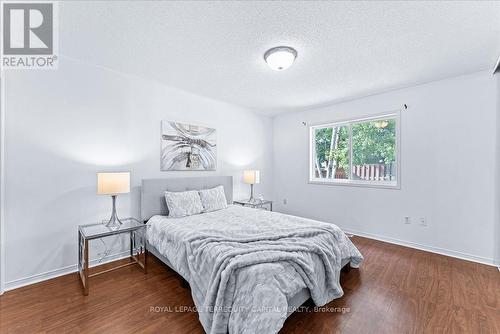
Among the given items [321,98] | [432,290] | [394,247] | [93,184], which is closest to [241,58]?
[321,98]

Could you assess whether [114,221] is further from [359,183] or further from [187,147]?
[359,183]

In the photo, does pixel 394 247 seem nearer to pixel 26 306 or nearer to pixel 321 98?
pixel 321 98

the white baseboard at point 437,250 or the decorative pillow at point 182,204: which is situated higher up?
the decorative pillow at point 182,204

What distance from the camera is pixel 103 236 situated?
7.14 ft

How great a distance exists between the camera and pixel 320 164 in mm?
4586

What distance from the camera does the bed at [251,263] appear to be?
1.45 m

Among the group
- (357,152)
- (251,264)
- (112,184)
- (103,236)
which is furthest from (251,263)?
(357,152)

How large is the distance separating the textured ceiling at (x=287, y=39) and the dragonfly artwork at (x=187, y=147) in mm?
718

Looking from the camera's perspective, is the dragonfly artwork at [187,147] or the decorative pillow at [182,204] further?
the dragonfly artwork at [187,147]

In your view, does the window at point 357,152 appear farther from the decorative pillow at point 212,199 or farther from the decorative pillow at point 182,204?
the decorative pillow at point 182,204

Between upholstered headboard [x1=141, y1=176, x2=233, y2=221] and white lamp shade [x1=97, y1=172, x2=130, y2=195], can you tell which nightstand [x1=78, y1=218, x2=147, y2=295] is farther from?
white lamp shade [x1=97, y1=172, x2=130, y2=195]

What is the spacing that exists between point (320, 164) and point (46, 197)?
172 inches

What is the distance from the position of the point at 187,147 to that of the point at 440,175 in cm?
381

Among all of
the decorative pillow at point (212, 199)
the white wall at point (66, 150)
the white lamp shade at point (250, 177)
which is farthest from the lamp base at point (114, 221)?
the white lamp shade at point (250, 177)
